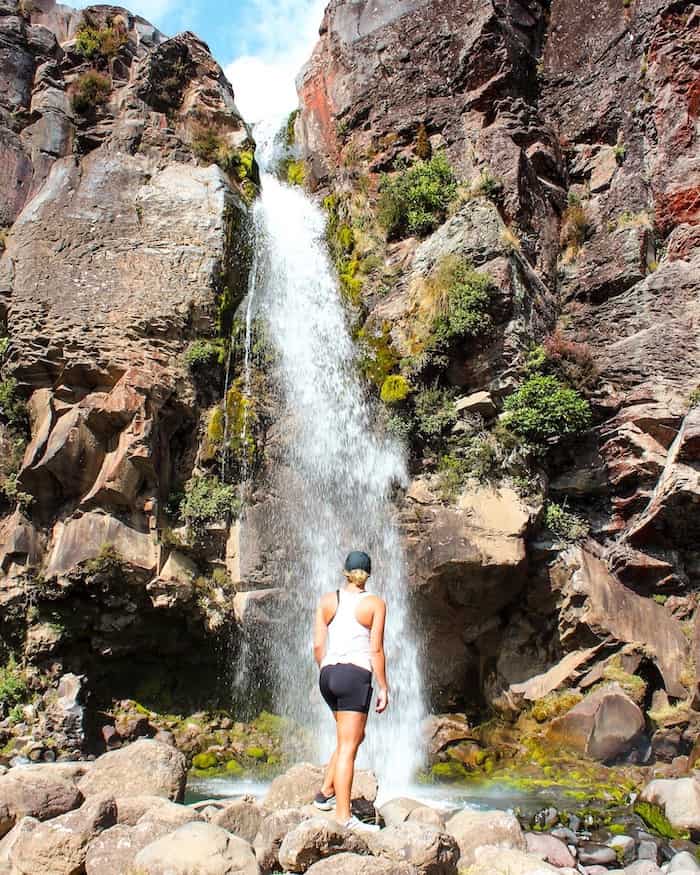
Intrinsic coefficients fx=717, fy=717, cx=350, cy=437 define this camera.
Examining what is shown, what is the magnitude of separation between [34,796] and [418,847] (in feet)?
11.3

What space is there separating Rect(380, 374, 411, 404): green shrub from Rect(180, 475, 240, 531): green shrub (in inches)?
139

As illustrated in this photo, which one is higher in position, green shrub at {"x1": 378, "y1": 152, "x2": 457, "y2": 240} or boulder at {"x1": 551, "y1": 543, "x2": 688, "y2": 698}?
green shrub at {"x1": 378, "y1": 152, "x2": 457, "y2": 240}

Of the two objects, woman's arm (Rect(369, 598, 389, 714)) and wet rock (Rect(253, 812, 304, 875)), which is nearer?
wet rock (Rect(253, 812, 304, 875))

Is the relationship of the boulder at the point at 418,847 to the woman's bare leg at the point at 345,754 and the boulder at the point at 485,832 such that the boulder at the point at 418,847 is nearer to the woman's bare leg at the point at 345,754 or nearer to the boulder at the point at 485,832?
the woman's bare leg at the point at 345,754

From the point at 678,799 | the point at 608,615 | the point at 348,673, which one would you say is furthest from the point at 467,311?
the point at 348,673

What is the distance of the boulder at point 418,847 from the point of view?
468cm

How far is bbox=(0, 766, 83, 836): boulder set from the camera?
5977 millimetres

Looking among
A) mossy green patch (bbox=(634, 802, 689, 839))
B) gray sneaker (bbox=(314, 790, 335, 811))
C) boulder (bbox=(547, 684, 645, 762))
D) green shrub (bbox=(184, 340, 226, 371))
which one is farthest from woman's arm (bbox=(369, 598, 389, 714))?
green shrub (bbox=(184, 340, 226, 371))

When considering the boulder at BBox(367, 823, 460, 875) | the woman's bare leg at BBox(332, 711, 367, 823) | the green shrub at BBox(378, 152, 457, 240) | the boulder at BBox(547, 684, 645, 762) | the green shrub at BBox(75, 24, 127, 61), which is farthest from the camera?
the green shrub at BBox(75, 24, 127, 61)

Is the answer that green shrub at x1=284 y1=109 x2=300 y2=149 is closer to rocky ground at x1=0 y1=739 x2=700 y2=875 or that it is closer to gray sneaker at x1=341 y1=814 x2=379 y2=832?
rocky ground at x1=0 y1=739 x2=700 y2=875

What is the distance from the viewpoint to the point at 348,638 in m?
5.53

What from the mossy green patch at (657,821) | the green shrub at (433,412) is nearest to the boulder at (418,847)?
the mossy green patch at (657,821)

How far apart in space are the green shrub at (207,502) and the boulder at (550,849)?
781cm

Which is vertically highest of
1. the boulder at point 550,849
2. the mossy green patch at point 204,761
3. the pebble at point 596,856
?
the mossy green patch at point 204,761
